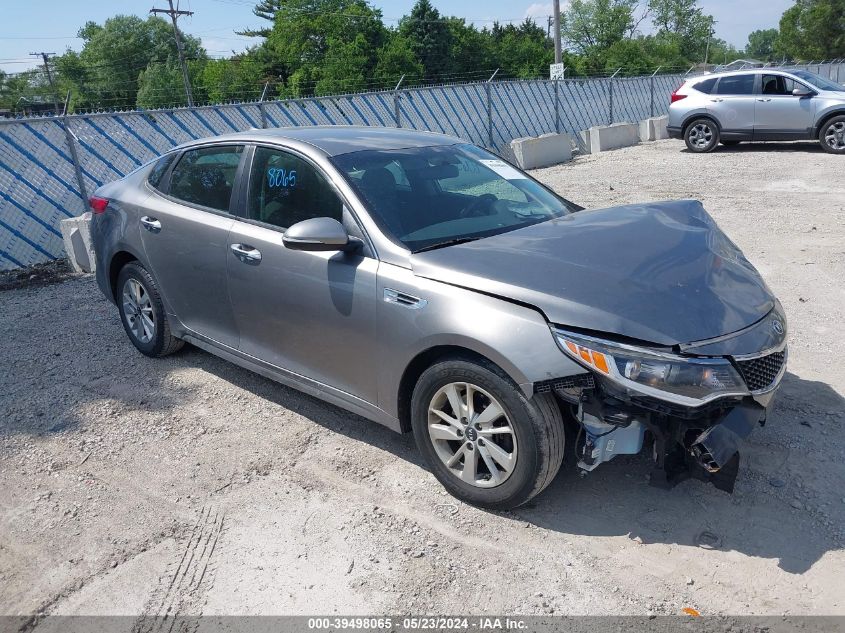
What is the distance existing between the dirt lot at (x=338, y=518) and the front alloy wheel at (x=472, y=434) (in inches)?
9.2

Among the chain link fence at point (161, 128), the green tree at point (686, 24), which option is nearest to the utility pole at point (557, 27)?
the chain link fence at point (161, 128)

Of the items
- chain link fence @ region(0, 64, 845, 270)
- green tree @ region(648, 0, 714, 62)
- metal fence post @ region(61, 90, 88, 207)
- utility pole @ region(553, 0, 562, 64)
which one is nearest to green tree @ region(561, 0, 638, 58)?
green tree @ region(648, 0, 714, 62)

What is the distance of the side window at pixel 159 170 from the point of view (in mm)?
5203

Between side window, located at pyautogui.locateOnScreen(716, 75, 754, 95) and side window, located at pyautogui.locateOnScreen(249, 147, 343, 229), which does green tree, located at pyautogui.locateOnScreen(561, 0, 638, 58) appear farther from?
side window, located at pyautogui.locateOnScreen(249, 147, 343, 229)

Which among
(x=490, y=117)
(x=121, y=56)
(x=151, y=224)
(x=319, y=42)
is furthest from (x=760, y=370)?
(x=121, y=56)

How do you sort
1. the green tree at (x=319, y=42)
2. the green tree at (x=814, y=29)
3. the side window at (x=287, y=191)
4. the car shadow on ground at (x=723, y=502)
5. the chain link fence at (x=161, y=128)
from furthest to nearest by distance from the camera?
the green tree at (x=319, y=42) < the green tree at (x=814, y=29) < the chain link fence at (x=161, y=128) < the side window at (x=287, y=191) < the car shadow on ground at (x=723, y=502)

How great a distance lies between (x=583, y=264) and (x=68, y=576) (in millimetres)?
2692

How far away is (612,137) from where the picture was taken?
1931 cm

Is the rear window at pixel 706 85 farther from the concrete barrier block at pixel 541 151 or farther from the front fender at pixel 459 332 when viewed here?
the front fender at pixel 459 332

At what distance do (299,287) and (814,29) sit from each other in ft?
206

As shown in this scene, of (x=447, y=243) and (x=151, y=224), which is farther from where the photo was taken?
(x=151, y=224)

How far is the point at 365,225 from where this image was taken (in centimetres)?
375

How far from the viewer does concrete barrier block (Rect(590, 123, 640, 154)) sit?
18891 mm

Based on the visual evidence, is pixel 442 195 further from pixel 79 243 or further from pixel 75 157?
pixel 75 157
